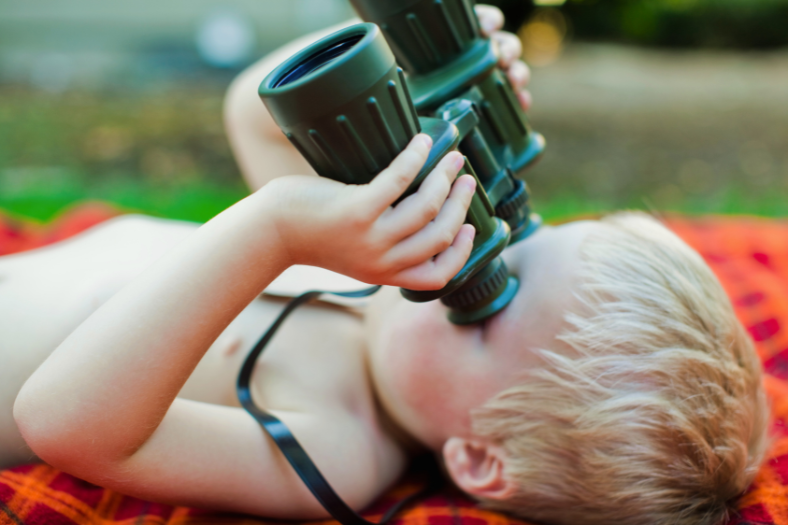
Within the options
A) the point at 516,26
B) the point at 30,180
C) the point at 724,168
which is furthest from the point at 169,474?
the point at 516,26

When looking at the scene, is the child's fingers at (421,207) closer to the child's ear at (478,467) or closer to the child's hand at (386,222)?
the child's hand at (386,222)

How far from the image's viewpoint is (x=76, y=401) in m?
0.60

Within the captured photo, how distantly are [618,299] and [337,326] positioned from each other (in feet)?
1.31

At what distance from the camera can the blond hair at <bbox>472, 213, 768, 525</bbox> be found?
0.76 m

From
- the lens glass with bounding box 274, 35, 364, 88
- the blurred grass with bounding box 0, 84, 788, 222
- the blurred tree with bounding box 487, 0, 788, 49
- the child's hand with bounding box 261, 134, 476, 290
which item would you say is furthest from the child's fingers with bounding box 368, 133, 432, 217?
the blurred tree with bounding box 487, 0, 788, 49

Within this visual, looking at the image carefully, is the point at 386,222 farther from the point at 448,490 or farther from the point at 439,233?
the point at 448,490

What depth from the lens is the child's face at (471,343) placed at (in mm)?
797

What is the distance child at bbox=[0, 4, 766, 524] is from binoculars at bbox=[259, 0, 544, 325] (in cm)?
3

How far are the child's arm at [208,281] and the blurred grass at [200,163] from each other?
130 cm

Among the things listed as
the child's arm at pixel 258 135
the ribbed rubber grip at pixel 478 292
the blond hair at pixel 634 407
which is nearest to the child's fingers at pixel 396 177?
the ribbed rubber grip at pixel 478 292

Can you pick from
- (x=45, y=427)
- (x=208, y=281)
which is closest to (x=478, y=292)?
(x=208, y=281)

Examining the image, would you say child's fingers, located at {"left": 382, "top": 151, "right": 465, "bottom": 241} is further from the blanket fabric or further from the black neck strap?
the blanket fabric

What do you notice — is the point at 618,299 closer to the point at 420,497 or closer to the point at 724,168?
the point at 420,497

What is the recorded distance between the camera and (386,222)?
57 centimetres
